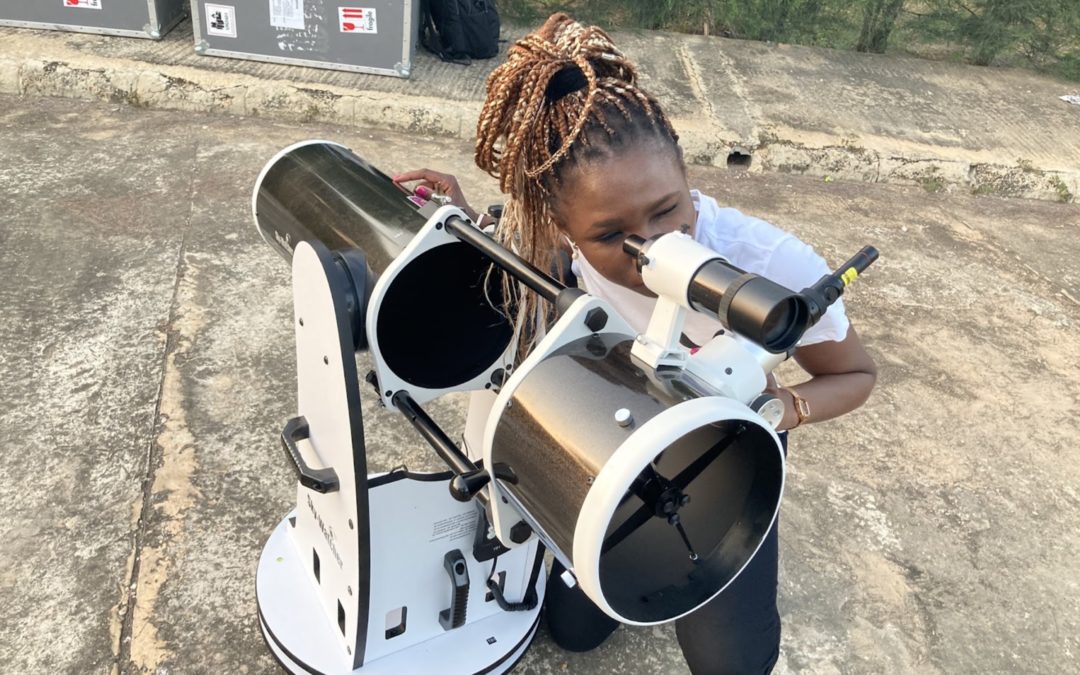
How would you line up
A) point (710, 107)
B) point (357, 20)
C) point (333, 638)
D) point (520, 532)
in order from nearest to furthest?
point (520, 532) < point (333, 638) < point (357, 20) < point (710, 107)

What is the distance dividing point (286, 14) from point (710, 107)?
2.29 m

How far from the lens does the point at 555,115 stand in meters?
1.31

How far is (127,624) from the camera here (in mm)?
1744

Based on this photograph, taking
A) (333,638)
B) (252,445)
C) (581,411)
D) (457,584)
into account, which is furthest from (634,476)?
(252,445)

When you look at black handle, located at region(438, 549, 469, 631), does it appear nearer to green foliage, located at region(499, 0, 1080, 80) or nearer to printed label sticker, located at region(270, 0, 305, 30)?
printed label sticker, located at region(270, 0, 305, 30)

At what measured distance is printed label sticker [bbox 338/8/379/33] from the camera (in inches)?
173

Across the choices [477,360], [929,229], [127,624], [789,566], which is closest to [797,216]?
[929,229]

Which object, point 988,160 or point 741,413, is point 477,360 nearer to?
point 741,413

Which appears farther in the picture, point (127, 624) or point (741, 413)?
point (127, 624)

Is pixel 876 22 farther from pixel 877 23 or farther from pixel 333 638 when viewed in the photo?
pixel 333 638

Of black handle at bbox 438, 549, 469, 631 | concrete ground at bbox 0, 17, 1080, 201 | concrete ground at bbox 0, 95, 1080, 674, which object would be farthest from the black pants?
concrete ground at bbox 0, 17, 1080, 201

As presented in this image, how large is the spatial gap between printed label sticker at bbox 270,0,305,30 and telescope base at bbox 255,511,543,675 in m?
3.48

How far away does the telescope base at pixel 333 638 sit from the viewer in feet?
5.08

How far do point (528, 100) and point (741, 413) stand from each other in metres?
0.63
